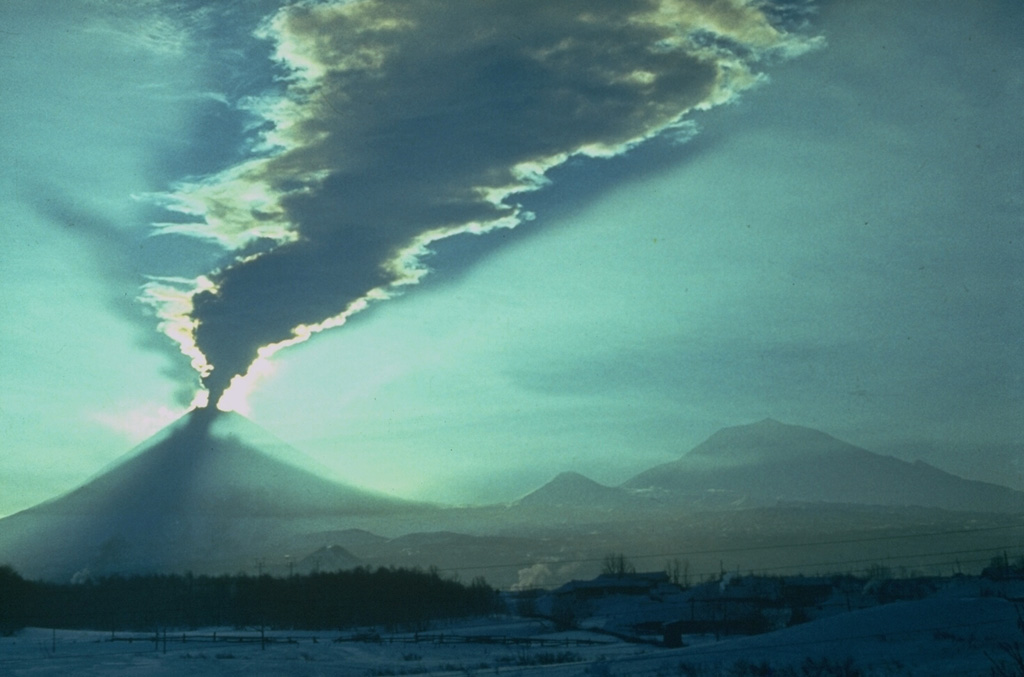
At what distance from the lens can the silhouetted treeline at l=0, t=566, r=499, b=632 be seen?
4560 inches

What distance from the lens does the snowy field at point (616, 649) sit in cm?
3522

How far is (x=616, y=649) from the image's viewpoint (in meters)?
70.8

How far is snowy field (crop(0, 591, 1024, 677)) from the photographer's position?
1387 inches

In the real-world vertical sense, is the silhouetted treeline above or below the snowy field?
below

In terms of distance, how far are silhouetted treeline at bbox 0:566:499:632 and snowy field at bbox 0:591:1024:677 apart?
1579 inches

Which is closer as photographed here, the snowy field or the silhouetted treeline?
the snowy field

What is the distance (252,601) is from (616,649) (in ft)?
243

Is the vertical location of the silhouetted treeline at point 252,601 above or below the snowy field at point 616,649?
below

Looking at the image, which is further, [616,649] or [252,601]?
[252,601]

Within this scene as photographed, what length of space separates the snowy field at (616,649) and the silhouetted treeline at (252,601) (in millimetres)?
40101

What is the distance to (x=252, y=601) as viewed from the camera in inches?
5143

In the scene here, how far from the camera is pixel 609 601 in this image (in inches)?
4963

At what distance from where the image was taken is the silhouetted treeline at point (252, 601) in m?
116

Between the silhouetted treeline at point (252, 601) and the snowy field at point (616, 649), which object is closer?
the snowy field at point (616, 649)
